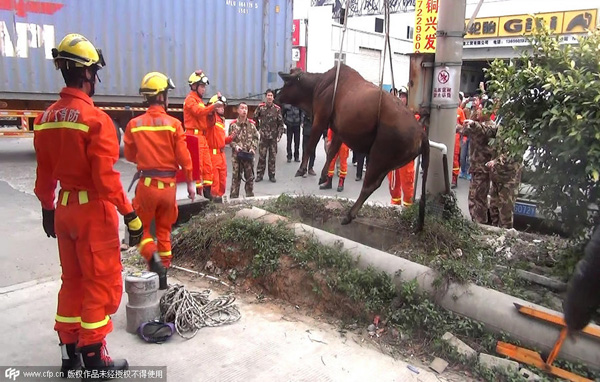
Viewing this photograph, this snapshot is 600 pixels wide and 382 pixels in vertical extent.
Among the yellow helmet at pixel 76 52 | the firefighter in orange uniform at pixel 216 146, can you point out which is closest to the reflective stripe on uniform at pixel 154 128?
the yellow helmet at pixel 76 52

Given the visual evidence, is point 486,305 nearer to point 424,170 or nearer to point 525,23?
point 424,170

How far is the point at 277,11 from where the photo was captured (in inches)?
555

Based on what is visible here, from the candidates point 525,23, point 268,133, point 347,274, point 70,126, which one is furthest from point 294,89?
point 525,23

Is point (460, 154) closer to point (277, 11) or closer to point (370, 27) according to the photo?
point (277, 11)

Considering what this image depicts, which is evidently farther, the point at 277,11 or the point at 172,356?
the point at 277,11

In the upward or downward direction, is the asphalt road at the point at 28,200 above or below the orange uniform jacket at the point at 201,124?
below

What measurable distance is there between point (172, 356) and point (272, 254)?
141 centimetres

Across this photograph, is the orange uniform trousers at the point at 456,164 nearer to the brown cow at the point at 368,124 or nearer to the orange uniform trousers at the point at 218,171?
the orange uniform trousers at the point at 218,171

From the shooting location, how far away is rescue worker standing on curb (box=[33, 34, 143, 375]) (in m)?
2.89

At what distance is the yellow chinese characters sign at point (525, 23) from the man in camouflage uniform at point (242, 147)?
9090mm

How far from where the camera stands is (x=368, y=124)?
15.1 feet

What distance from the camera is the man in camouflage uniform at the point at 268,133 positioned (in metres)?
10.8

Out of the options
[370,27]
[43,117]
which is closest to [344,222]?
[43,117]

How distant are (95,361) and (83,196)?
3.36ft
